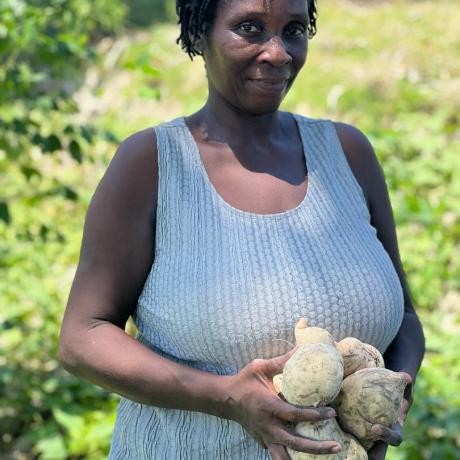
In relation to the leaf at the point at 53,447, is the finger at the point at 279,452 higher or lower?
higher

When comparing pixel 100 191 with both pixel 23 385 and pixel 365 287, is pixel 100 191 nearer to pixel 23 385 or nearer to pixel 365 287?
pixel 365 287

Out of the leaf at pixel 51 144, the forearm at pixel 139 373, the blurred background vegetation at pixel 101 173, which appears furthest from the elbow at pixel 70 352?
the leaf at pixel 51 144

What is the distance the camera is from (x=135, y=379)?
165cm

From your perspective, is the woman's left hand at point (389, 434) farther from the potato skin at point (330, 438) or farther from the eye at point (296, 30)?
the eye at point (296, 30)

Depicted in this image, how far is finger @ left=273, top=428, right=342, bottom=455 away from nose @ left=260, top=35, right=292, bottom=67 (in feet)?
2.34

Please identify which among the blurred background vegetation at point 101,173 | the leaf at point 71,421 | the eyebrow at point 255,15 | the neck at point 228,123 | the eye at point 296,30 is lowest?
the leaf at point 71,421

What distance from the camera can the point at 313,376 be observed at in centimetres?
138

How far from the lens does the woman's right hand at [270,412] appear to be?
1.40m

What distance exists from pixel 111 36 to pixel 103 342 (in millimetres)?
7994

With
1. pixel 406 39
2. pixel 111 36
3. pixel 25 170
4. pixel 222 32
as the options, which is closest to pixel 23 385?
pixel 25 170

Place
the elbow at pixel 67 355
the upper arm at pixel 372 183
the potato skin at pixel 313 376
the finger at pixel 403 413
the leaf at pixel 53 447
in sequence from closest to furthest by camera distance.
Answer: the potato skin at pixel 313 376, the finger at pixel 403 413, the elbow at pixel 67 355, the upper arm at pixel 372 183, the leaf at pixel 53 447

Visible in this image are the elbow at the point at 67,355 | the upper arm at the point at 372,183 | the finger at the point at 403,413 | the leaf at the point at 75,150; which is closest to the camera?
the finger at the point at 403,413

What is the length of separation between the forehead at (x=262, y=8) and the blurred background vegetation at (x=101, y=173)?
1204 millimetres

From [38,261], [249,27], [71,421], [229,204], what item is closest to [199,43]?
[249,27]
